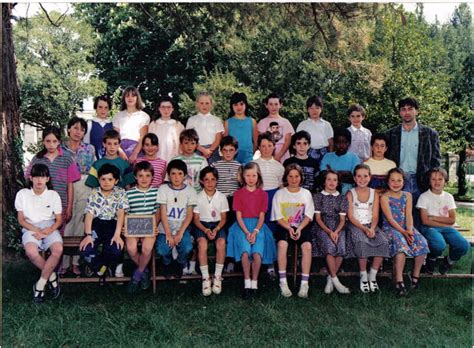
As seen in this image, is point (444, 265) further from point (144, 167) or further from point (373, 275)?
point (144, 167)

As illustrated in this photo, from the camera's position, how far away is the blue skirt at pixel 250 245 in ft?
16.6

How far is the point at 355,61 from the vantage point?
20.8 m

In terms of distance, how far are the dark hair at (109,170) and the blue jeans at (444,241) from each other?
3.34 m

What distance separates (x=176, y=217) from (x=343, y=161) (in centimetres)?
198

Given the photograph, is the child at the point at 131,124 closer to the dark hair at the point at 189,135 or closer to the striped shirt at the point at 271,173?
the dark hair at the point at 189,135

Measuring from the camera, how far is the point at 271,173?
5.66m

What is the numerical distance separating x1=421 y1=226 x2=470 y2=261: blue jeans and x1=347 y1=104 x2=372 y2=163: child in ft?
3.77

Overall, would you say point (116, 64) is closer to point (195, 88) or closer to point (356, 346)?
point (195, 88)

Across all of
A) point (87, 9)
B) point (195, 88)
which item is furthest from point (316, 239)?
point (87, 9)

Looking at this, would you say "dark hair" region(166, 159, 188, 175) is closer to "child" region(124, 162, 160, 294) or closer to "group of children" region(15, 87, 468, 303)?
"group of children" region(15, 87, 468, 303)

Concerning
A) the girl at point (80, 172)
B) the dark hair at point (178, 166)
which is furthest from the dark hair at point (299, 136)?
the girl at point (80, 172)

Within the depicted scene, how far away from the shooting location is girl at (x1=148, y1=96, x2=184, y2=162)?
5961 millimetres

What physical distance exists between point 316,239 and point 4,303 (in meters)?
3.08

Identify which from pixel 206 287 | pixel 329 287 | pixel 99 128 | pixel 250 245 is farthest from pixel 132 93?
pixel 329 287
